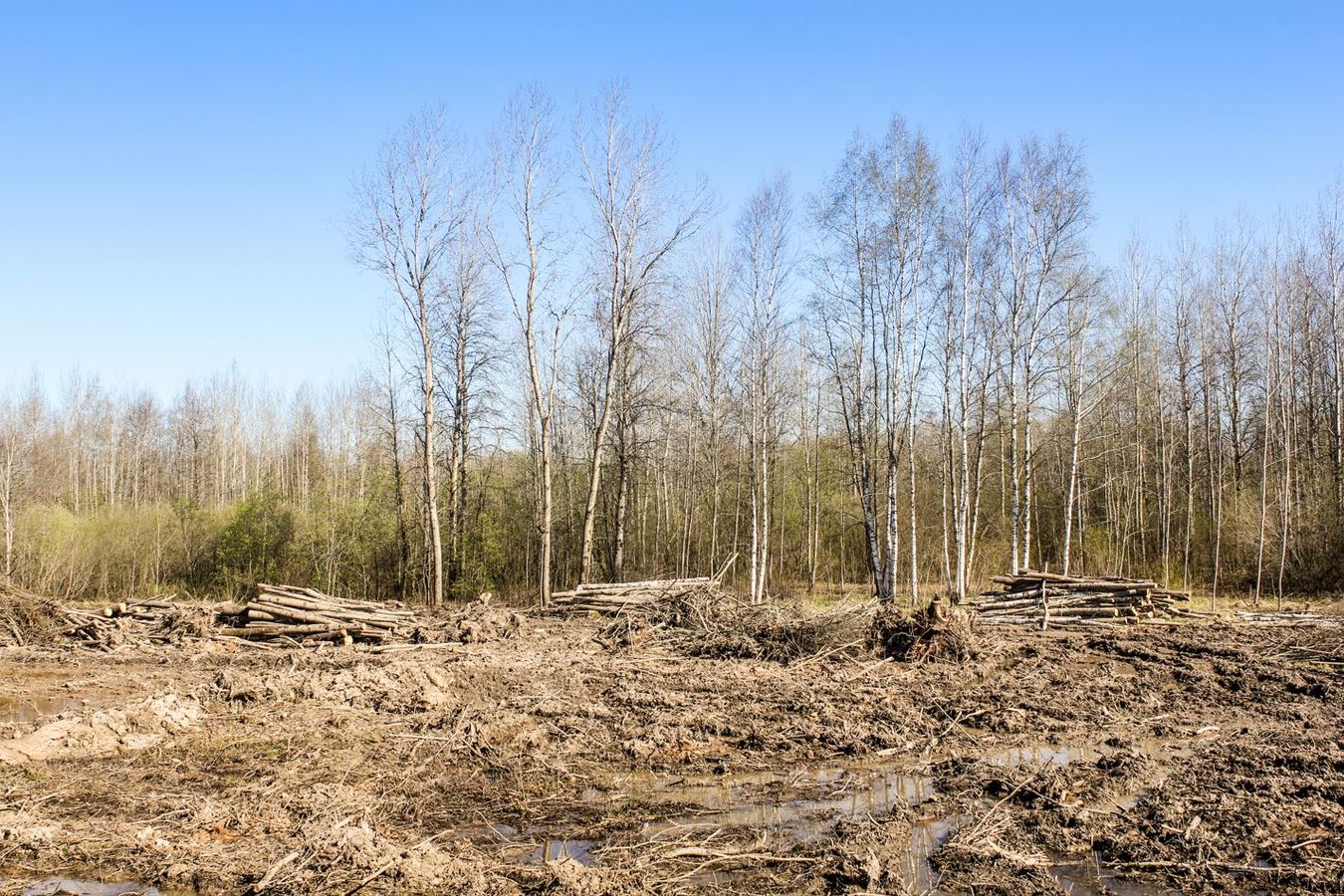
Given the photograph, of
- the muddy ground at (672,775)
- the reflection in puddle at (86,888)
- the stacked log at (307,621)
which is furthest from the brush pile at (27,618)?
the reflection in puddle at (86,888)

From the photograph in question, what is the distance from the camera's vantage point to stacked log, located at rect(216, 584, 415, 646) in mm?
13977

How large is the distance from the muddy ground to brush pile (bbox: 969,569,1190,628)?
4.15 meters

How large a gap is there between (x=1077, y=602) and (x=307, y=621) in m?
14.8

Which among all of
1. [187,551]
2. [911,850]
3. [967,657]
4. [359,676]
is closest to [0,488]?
[187,551]

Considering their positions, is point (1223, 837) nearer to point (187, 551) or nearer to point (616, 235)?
point (616, 235)

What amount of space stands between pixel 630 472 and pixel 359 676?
18395mm

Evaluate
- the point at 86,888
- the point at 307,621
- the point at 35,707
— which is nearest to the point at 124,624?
the point at 307,621

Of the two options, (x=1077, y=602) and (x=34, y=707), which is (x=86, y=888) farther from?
(x=1077, y=602)

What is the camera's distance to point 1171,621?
17.0 metres

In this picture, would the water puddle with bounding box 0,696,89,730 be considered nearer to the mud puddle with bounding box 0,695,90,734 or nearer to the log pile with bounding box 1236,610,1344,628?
the mud puddle with bounding box 0,695,90,734

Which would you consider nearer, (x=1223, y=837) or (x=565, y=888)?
(x=565, y=888)

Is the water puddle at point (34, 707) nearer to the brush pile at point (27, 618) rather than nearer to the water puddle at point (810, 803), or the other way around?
the brush pile at point (27, 618)

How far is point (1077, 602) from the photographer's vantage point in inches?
680

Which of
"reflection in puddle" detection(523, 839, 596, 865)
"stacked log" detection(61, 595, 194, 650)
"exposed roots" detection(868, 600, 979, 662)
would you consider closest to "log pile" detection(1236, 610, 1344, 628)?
"exposed roots" detection(868, 600, 979, 662)
